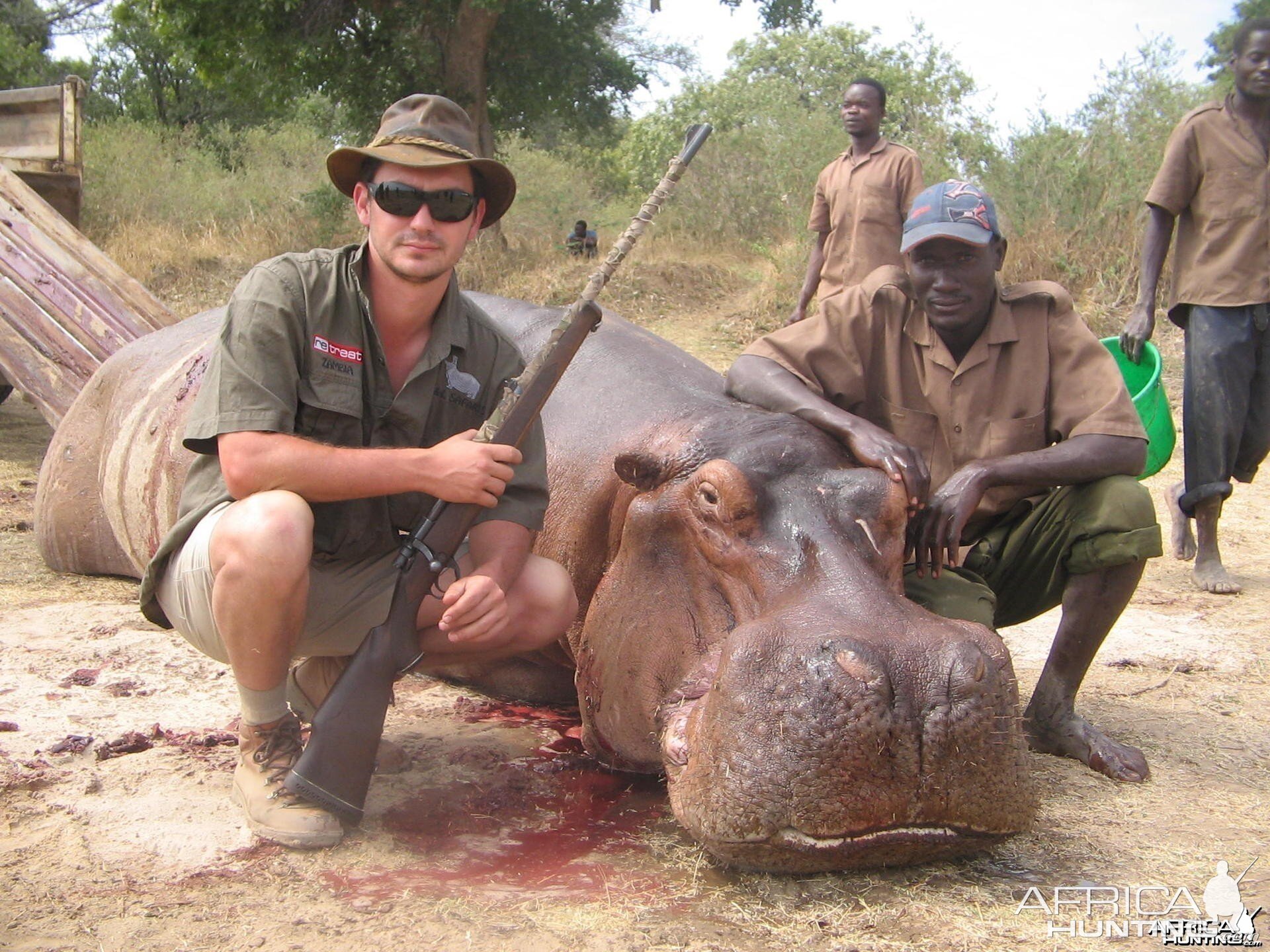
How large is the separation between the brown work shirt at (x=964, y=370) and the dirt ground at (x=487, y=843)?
0.98 meters

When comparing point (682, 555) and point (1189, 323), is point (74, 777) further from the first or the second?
point (1189, 323)

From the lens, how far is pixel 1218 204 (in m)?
5.83

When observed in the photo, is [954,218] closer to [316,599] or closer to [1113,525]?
[1113,525]

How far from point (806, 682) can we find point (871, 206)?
5.77 meters

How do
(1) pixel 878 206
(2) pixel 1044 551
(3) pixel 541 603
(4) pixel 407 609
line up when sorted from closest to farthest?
1. (4) pixel 407 609
2. (3) pixel 541 603
3. (2) pixel 1044 551
4. (1) pixel 878 206

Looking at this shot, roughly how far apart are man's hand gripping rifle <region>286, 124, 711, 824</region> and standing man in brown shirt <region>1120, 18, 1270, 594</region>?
328 cm

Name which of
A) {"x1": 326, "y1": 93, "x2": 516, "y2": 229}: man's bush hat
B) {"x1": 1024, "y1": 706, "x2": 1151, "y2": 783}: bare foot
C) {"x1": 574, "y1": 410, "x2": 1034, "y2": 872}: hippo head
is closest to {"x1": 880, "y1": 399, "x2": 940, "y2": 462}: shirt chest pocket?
{"x1": 574, "y1": 410, "x2": 1034, "y2": 872}: hippo head

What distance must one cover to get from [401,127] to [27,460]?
5.78 metres

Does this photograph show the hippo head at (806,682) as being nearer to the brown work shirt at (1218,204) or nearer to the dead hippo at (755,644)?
the dead hippo at (755,644)

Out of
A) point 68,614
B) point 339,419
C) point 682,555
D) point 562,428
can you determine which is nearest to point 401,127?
point 339,419

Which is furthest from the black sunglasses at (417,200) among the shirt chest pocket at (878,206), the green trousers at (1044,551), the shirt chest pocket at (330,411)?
the shirt chest pocket at (878,206)

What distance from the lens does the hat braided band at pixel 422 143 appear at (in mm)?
3299

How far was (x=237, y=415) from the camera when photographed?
3.03m

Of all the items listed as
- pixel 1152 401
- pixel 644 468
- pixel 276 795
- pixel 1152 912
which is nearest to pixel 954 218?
pixel 644 468
